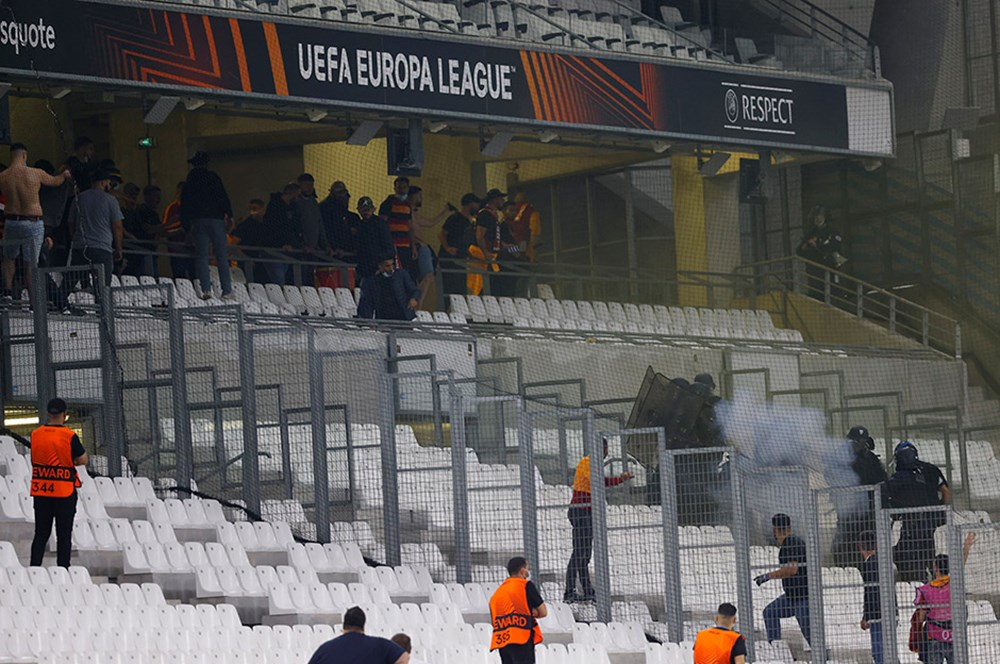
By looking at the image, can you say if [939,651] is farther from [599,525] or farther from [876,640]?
[599,525]

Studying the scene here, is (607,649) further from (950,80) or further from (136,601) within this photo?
(950,80)

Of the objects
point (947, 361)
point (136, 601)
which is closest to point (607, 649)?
point (136, 601)

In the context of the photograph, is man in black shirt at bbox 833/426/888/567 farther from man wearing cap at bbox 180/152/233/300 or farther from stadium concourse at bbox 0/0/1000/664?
man wearing cap at bbox 180/152/233/300

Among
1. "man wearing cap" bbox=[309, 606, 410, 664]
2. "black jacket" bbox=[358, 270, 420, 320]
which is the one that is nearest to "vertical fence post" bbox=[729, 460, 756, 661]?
"man wearing cap" bbox=[309, 606, 410, 664]

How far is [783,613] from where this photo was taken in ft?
41.4

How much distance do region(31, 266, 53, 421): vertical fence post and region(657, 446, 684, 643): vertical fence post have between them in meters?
3.98

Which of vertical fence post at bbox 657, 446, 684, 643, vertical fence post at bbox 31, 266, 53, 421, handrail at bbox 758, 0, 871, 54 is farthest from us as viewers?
handrail at bbox 758, 0, 871, 54

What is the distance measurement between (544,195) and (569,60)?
22.6 ft

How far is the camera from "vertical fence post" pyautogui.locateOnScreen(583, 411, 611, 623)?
1243cm

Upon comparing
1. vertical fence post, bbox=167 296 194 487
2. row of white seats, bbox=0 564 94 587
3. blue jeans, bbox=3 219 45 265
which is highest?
blue jeans, bbox=3 219 45 265

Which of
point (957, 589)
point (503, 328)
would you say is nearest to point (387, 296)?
point (503, 328)

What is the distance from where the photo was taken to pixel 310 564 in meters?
12.5

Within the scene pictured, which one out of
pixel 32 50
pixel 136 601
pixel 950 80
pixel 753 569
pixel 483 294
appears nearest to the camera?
pixel 136 601

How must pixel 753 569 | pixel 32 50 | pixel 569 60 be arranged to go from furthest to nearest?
pixel 569 60, pixel 32 50, pixel 753 569
